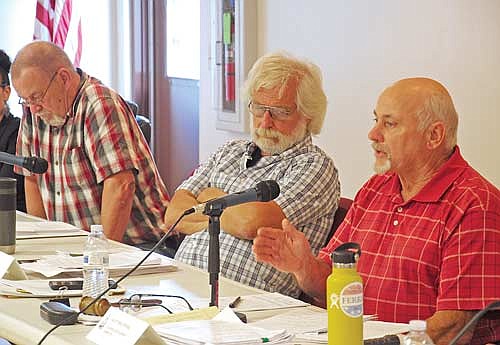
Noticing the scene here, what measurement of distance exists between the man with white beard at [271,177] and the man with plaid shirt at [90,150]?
0.44 meters

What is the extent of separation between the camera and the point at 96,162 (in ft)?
13.2

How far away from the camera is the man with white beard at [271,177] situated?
10.9 feet

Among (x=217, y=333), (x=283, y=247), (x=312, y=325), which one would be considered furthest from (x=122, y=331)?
(x=283, y=247)

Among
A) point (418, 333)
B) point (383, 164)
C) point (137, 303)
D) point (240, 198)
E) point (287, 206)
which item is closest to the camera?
point (418, 333)

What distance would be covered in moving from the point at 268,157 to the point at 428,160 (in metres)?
0.85

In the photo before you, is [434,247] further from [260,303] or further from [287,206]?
[287,206]

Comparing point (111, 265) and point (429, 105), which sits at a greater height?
point (429, 105)

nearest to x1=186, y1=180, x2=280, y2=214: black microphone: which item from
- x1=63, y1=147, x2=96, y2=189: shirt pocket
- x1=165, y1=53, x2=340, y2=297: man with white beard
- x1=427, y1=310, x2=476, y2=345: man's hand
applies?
x1=427, y1=310, x2=476, y2=345: man's hand

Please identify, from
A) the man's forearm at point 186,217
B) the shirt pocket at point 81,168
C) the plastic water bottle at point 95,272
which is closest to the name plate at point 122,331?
the plastic water bottle at point 95,272

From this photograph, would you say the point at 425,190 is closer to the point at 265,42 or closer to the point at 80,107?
the point at 80,107

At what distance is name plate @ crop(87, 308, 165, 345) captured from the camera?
207cm

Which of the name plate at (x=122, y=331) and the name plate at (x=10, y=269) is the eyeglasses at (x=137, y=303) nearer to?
the name plate at (x=122, y=331)

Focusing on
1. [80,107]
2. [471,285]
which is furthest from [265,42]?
[471,285]

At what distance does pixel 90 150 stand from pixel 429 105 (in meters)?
1.68
